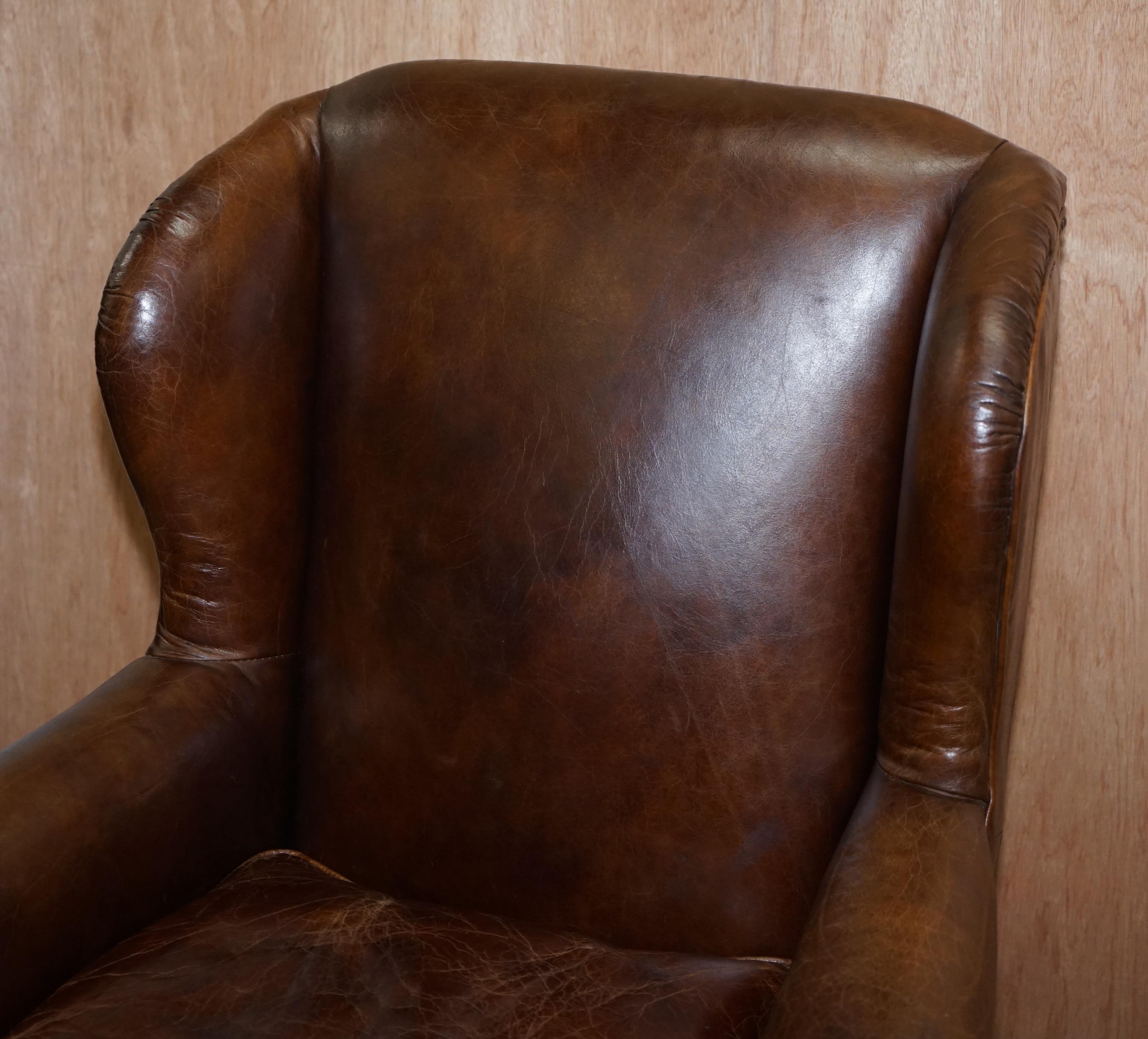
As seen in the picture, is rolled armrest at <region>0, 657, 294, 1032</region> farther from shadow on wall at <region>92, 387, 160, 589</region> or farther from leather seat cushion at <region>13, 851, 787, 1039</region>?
shadow on wall at <region>92, 387, 160, 589</region>

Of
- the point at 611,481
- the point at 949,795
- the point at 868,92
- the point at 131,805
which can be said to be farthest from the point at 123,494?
the point at 949,795

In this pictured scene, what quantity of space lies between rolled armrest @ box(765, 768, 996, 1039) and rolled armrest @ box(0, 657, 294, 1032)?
55cm

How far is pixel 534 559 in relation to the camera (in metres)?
1.07

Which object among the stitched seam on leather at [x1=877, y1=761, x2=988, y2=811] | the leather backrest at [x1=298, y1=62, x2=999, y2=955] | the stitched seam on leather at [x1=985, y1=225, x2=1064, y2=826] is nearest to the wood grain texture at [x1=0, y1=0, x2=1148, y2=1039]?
the leather backrest at [x1=298, y1=62, x2=999, y2=955]

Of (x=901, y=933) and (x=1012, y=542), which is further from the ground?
(x=1012, y=542)

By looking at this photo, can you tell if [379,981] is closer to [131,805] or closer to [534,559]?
[131,805]

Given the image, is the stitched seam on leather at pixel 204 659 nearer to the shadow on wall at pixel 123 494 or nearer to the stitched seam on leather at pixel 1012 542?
the shadow on wall at pixel 123 494

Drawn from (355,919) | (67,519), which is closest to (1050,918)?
(355,919)

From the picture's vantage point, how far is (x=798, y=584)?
1.01m

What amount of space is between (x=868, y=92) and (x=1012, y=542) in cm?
68

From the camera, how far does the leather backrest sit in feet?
3.31

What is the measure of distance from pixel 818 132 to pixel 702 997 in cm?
74

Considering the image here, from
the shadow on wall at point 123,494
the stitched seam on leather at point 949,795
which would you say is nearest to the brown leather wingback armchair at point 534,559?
the stitched seam on leather at point 949,795

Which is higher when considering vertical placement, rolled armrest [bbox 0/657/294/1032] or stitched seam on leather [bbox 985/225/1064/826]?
stitched seam on leather [bbox 985/225/1064/826]
